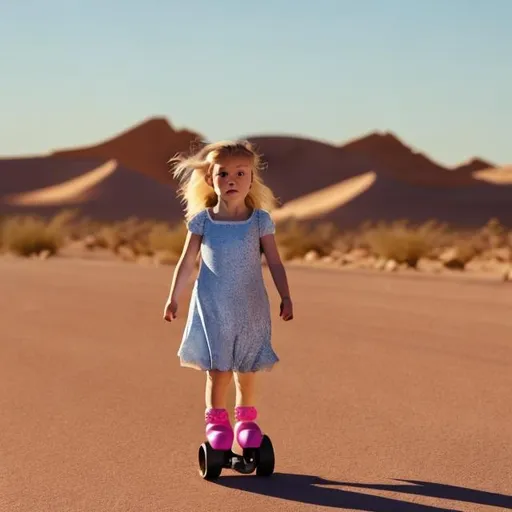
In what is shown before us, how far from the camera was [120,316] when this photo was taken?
500 inches

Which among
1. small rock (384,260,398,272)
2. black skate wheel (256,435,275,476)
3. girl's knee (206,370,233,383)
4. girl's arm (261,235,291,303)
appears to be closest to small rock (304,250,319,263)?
small rock (384,260,398,272)

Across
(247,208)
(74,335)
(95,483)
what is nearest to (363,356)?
(74,335)

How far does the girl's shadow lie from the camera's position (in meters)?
5.07

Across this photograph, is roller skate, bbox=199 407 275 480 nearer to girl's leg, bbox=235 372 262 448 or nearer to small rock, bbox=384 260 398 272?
girl's leg, bbox=235 372 262 448

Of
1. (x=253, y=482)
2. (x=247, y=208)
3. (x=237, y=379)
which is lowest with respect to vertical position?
(x=253, y=482)

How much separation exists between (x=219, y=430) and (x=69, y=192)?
103304 millimetres

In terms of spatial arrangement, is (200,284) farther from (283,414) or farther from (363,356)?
(363,356)

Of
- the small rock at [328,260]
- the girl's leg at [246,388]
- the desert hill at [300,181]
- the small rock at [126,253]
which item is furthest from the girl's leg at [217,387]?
the desert hill at [300,181]

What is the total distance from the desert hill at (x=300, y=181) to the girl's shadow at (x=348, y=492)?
260ft

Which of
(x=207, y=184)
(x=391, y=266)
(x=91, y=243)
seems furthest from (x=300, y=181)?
(x=207, y=184)

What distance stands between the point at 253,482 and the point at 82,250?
96.9ft

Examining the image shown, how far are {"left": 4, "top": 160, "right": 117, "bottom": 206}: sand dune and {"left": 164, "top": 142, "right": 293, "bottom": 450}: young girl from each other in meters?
96.7

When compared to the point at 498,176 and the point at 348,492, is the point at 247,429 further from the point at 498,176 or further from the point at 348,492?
the point at 498,176

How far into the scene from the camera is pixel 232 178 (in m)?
6.02
